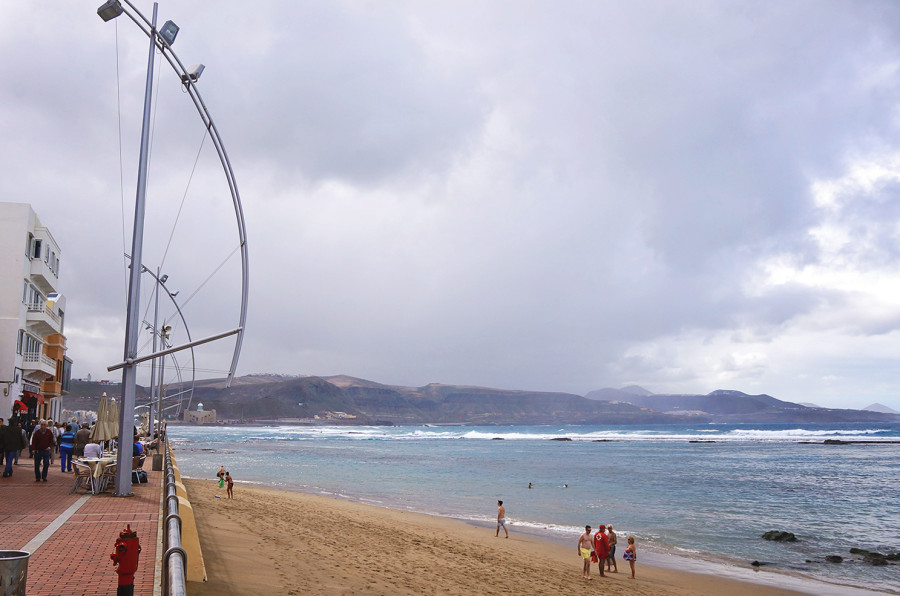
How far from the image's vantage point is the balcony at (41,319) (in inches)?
1315

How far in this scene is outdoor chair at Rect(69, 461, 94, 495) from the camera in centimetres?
1346

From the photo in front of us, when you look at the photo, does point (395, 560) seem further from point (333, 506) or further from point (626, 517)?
point (626, 517)

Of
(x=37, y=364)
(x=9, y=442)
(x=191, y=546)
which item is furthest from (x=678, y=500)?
(x=37, y=364)

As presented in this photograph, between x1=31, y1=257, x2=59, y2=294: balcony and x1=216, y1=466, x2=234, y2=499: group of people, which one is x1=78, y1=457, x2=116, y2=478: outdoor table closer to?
x1=216, y1=466, x2=234, y2=499: group of people

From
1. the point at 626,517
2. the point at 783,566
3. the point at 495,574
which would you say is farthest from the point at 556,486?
the point at 495,574

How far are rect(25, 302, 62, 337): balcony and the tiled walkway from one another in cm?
2103

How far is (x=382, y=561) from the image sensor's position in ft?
47.6

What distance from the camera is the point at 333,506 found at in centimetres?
2545

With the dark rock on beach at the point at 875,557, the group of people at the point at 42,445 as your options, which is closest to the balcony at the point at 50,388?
the group of people at the point at 42,445

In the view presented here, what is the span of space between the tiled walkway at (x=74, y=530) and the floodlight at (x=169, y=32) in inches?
370

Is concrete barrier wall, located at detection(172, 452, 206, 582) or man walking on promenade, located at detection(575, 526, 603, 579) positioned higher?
concrete barrier wall, located at detection(172, 452, 206, 582)

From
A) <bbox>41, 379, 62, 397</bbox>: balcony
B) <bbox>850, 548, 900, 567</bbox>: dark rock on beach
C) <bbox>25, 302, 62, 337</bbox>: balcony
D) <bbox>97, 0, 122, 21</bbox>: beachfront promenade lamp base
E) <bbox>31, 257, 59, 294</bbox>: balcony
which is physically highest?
<bbox>97, 0, 122, 21</bbox>: beachfront promenade lamp base

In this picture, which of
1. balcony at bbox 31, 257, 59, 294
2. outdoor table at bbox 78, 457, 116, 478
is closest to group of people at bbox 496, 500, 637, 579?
outdoor table at bbox 78, 457, 116, 478

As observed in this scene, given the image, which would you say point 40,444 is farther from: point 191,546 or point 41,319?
point 41,319
